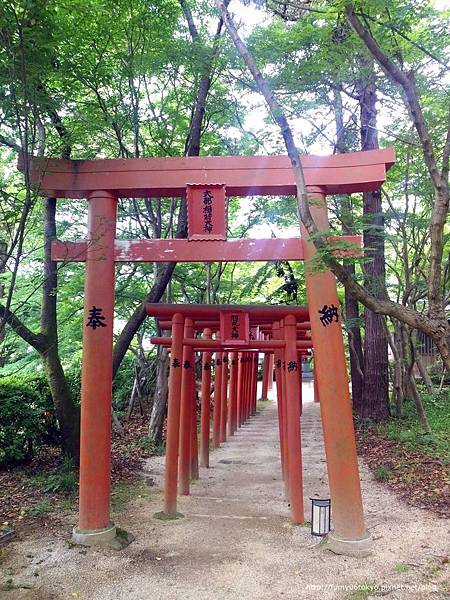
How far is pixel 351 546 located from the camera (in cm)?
495

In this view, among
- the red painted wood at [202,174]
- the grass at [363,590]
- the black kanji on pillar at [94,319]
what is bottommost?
the grass at [363,590]

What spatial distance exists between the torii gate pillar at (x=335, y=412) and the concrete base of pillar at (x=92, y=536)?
88.5 inches

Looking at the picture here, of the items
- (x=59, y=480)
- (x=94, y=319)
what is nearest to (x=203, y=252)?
(x=94, y=319)

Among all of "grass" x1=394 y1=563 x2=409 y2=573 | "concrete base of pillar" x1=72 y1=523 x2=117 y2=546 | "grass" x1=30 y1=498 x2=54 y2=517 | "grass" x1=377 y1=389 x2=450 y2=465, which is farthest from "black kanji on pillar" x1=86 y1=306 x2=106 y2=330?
"grass" x1=377 y1=389 x2=450 y2=465

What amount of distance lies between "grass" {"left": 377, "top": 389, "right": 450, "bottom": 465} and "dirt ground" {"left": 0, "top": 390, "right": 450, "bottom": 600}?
181 centimetres

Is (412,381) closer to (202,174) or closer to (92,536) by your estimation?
(202,174)

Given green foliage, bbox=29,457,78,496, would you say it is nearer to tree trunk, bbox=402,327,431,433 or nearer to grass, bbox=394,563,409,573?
grass, bbox=394,563,409,573

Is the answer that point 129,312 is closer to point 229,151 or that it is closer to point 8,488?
point 229,151

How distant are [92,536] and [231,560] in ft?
4.67

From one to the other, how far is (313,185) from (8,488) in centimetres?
546

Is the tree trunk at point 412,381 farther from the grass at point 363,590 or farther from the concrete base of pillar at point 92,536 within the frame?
the concrete base of pillar at point 92,536

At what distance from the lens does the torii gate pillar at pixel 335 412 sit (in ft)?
16.7

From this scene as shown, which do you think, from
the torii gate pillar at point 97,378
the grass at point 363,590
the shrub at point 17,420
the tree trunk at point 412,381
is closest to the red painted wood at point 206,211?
the torii gate pillar at point 97,378

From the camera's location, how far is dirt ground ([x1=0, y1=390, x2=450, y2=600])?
4.18 m
